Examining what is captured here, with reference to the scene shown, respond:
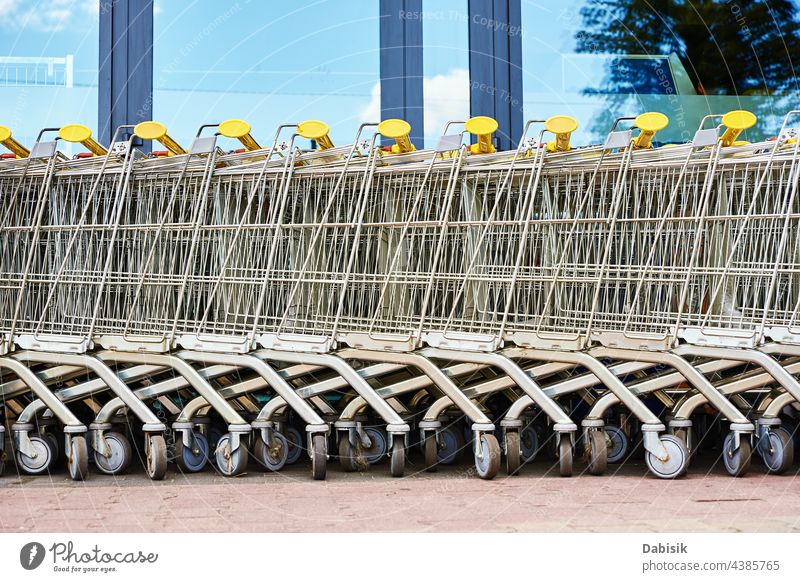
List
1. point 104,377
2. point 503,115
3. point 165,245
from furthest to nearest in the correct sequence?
point 503,115, point 165,245, point 104,377

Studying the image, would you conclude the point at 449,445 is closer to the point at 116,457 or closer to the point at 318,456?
the point at 318,456

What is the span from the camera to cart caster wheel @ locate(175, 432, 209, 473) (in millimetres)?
5188

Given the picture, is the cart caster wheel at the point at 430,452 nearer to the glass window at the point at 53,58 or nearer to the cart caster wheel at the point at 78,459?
the cart caster wheel at the point at 78,459

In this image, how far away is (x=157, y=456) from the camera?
16.1 ft

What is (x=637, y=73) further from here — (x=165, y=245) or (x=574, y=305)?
(x=165, y=245)

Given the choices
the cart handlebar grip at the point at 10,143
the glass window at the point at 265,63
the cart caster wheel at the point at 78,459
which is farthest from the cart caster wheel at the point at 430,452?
the cart handlebar grip at the point at 10,143

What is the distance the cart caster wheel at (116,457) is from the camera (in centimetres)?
516

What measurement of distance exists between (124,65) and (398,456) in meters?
3.59

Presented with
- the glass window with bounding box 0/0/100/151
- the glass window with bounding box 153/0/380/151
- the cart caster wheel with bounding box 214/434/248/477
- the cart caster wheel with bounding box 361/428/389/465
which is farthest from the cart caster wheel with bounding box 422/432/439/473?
the glass window with bounding box 0/0/100/151

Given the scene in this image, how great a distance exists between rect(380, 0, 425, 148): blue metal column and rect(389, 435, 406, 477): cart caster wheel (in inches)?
101

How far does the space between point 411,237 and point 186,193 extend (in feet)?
4.07

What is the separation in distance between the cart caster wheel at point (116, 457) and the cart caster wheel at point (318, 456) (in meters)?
0.98
